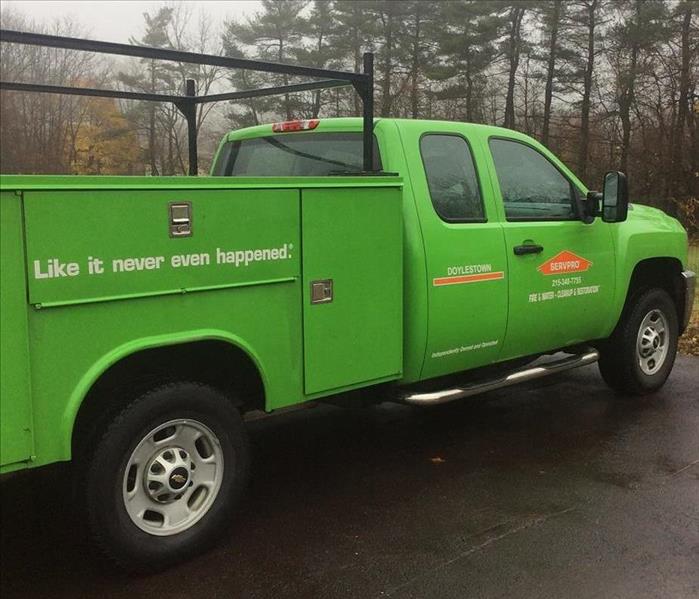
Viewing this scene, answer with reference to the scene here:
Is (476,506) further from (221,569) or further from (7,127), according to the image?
(7,127)

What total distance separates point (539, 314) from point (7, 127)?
26607 mm

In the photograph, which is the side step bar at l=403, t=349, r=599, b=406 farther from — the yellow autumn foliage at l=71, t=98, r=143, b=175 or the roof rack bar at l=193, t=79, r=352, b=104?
the yellow autumn foliage at l=71, t=98, r=143, b=175

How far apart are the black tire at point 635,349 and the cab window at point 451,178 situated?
6.53ft

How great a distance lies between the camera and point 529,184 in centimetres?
522

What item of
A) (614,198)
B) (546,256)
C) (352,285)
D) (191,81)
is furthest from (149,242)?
(614,198)

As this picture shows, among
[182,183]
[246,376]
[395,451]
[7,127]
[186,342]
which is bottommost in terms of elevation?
[395,451]

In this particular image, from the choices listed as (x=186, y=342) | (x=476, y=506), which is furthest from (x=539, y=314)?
(x=186, y=342)

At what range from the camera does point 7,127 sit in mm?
27250

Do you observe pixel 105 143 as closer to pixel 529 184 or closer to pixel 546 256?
pixel 529 184

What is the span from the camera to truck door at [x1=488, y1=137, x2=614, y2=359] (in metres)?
4.94

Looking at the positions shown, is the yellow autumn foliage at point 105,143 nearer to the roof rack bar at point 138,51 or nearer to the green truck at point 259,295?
the green truck at point 259,295

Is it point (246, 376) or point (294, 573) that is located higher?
point (246, 376)

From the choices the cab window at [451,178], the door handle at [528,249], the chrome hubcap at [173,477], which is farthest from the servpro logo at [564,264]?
the chrome hubcap at [173,477]

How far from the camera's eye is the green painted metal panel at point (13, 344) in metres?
2.72
